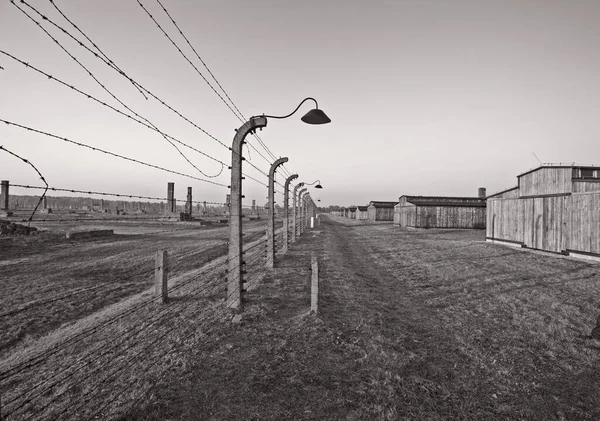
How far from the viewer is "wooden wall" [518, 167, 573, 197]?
15.2 meters

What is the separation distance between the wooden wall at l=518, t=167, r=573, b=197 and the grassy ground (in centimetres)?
855

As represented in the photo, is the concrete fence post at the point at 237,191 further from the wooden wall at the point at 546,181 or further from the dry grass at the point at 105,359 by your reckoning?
the wooden wall at the point at 546,181

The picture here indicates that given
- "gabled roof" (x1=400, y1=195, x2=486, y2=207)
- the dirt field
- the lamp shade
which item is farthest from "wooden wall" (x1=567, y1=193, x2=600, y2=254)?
"gabled roof" (x1=400, y1=195, x2=486, y2=207)

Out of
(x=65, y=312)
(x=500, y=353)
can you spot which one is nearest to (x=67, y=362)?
(x=65, y=312)

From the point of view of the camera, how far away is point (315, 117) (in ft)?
19.7

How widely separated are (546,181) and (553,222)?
247 cm

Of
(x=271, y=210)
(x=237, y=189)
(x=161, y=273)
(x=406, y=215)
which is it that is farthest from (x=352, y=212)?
(x=237, y=189)

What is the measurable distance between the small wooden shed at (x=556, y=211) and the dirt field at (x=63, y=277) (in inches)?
735

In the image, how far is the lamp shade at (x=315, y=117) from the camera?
592 centimetres

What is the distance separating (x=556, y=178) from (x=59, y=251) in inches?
1107

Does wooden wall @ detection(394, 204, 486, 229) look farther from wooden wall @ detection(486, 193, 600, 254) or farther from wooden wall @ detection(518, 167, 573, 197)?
wooden wall @ detection(518, 167, 573, 197)

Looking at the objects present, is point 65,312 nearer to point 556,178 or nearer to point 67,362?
point 67,362

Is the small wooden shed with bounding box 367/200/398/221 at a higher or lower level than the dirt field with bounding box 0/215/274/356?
higher

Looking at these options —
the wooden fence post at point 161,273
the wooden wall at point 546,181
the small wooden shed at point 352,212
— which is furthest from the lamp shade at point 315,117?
the small wooden shed at point 352,212
